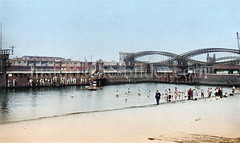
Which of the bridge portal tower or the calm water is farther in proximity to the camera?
the bridge portal tower

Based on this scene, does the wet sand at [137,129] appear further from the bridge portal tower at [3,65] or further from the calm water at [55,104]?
the bridge portal tower at [3,65]

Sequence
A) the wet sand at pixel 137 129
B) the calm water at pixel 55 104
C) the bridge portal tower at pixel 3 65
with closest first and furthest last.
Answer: the wet sand at pixel 137 129
the calm water at pixel 55 104
the bridge portal tower at pixel 3 65

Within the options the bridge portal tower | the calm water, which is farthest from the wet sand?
the bridge portal tower

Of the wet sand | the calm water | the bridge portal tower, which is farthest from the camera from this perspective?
the bridge portal tower

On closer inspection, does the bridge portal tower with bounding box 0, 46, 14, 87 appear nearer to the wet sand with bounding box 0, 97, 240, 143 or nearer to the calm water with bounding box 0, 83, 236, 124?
the calm water with bounding box 0, 83, 236, 124

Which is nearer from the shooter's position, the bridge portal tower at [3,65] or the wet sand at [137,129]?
the wet sand at [137,129]

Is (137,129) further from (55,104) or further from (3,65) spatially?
(3,65)

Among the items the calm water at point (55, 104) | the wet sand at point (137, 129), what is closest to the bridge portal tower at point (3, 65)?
the calm water at point (55, 104)

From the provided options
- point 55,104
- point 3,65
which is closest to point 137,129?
point 55,104

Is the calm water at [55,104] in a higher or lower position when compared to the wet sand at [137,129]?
lower

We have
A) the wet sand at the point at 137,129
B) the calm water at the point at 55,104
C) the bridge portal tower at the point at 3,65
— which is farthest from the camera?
the bridge portal tower at the point at 3,65

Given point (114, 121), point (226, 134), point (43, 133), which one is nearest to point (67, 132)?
point (43, 133)

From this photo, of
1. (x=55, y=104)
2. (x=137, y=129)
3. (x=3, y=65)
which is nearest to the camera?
(x=137, y=129)

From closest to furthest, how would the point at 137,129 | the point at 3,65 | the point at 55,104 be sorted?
the point at 137,129 → the point at 55,104 → the point at 3,65
